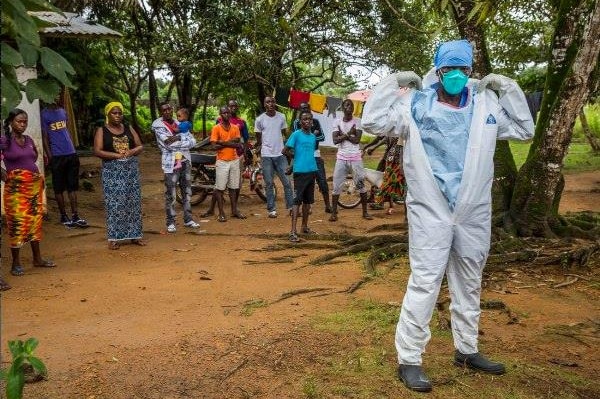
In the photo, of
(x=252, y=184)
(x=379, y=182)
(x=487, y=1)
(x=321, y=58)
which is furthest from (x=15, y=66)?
(x=321, y=58)

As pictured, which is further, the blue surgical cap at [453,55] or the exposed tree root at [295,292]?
the exposed tree root at [295,292]

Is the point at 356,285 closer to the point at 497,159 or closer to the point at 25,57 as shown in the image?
the point at 497,159

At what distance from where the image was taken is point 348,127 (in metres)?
8.98

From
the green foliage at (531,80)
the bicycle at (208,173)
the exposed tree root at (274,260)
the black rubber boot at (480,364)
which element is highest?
the green foliage at (531,80)

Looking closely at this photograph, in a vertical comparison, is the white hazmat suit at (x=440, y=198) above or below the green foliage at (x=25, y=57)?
below

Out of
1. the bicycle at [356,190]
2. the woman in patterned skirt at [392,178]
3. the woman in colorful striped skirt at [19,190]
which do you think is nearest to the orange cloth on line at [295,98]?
the bicycle at [356,190]

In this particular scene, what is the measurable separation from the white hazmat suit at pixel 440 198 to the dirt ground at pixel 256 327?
45cm

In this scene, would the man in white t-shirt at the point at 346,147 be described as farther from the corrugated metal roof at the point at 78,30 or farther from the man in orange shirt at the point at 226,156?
the corrugated metal roof at the point at 78,30

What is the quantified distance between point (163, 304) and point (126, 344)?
975mm

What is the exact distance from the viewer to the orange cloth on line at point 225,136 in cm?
903

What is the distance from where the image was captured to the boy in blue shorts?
7.76m

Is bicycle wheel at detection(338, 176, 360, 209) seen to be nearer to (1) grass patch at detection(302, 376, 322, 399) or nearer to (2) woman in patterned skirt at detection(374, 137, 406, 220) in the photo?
(2) woman in patterned skirt at detection(374, 137, 406, 220)

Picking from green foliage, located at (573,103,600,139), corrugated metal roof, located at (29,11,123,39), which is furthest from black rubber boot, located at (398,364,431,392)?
green foliage, located at (573,103,600,139)

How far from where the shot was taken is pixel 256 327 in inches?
177
